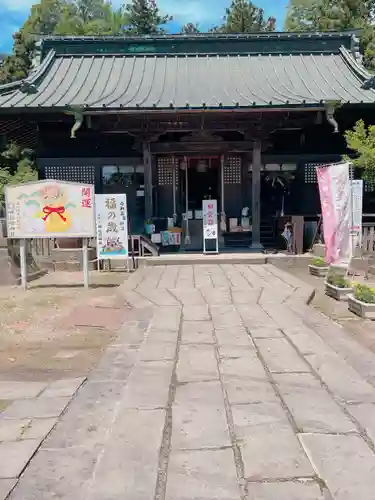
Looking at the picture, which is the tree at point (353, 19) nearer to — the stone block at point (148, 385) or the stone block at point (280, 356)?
the stone block at point (280, 356)

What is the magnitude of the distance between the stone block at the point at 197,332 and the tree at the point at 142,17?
37.4 meters

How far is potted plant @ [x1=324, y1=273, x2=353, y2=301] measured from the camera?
649 centimetres

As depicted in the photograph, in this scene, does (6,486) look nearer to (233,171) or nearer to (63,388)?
(63,388)

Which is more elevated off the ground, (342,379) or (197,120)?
(197,120)

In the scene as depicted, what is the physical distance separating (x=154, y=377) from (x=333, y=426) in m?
1.40

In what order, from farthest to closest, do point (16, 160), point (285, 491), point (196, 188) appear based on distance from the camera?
point (16, 160) → point (196, 188) → point (285, 491)

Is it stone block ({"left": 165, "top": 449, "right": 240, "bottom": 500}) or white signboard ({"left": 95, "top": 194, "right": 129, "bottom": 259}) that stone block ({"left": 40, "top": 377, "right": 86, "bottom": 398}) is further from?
white signboard ({"left": 95, "top": 194, "right": 129, "bottom": 259})

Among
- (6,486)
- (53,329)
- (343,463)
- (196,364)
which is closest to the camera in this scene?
(6,486)

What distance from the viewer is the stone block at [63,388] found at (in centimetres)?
315

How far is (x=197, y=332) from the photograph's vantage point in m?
4.65

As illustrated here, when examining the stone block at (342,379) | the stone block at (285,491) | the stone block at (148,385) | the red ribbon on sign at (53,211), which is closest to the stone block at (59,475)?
the stone block at (148,385)

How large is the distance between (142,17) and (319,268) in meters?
35.9

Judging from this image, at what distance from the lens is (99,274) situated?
929 centimetres

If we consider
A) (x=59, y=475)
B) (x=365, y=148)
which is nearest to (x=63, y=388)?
(x=59, y=475)
